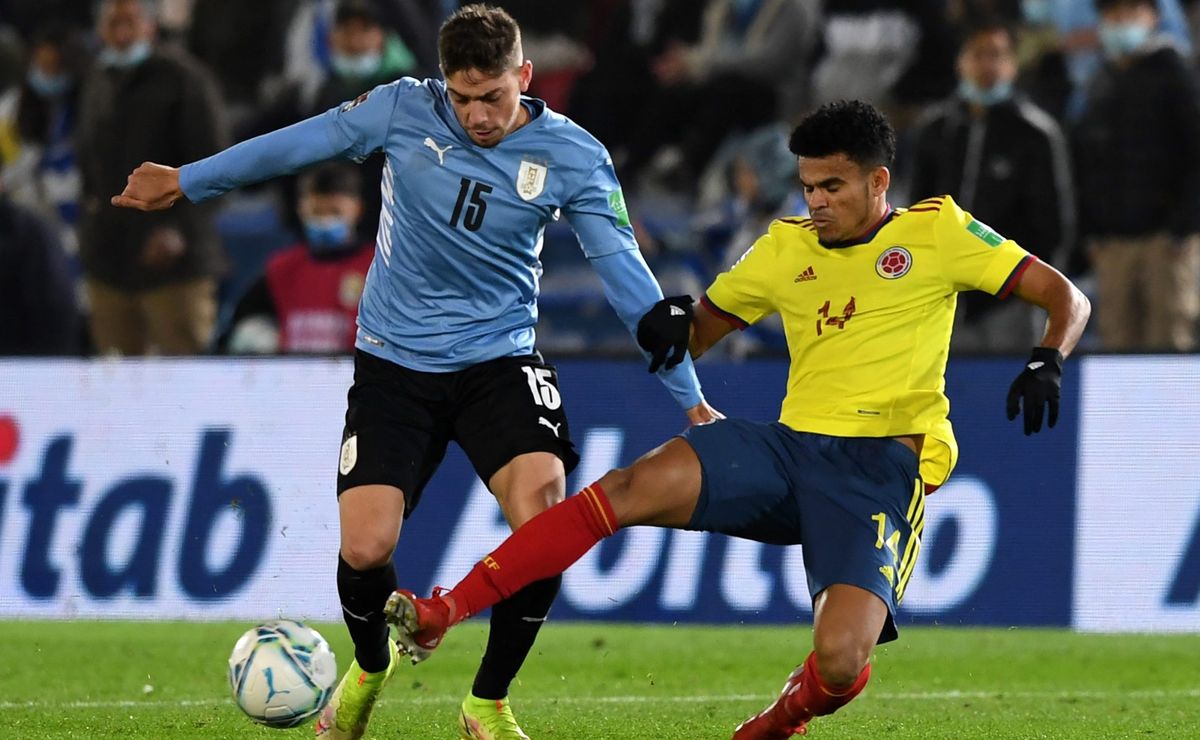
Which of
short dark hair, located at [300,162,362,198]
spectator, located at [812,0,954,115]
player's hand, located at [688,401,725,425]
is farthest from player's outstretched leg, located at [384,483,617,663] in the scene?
spectator, located at [812,0,954,115]

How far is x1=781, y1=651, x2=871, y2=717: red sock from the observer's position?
524 centimetres

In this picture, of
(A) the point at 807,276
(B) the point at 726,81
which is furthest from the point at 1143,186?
(A) the point at 807,276

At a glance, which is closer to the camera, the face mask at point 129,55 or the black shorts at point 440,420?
the black shorts at point 440,420

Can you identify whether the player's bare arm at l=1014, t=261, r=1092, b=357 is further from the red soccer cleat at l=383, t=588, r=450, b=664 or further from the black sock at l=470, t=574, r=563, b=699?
the red soccer cleat at l=383, t=588, r=450, b=664

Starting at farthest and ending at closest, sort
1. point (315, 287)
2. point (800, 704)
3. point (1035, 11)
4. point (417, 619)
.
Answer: point (1035, 11) < point (315, 287) < point (800, 704) < point (417, 619)

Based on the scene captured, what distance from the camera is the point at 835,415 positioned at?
5.45 metres

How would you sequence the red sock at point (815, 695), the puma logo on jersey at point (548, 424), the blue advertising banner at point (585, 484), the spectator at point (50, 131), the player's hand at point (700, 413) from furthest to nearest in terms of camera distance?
1. the spectator at point (50, 131)
2. the blue advertising banner at point (585, 484)
3. the player's hand at point (700, 413)
4. the puma logo on jersey at point (548, 424)
5. the red sock at point (815, 695)

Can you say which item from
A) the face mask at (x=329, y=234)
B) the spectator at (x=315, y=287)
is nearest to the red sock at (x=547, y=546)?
the spectator at (x=315, y=287)

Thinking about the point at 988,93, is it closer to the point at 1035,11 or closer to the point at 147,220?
the point at 1035,11

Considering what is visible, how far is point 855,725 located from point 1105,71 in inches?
209

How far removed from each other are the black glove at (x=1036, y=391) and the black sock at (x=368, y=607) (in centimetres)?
193

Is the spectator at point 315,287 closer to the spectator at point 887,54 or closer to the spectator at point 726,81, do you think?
the spectator at point 726,81

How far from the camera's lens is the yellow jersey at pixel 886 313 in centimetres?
543

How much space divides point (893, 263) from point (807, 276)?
251 mm
